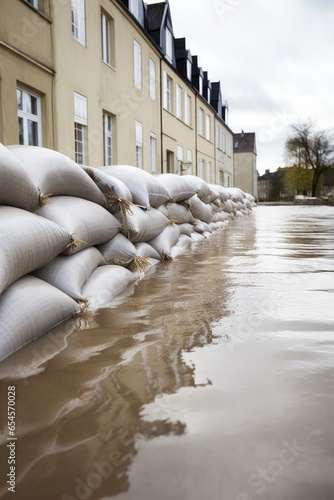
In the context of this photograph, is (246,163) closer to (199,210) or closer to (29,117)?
(29,117)

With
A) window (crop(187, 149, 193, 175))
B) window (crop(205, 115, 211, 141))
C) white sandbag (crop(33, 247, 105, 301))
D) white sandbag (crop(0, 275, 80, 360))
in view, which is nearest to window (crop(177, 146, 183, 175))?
window (crop(187, 149, 193, 175))

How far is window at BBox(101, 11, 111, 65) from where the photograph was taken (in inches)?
347

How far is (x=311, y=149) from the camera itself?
34500mm

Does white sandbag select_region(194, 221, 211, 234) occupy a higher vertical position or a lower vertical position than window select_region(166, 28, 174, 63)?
lower

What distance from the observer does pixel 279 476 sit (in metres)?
0.68

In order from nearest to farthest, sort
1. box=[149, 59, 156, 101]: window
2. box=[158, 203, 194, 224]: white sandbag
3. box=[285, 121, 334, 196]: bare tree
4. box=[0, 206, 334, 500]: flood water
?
1. box=[0, 206, 334, 500]: flood water
2. box=[158, 203, 194, 224]: white sandbag
3. box=[149, 59, 156, 101]: window
4. box=[285, 121, 334, 196]: bare tree

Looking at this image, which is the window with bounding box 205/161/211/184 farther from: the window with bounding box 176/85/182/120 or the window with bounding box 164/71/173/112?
the window with bounding box 164/71/173/112

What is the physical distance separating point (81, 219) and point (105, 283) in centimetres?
32

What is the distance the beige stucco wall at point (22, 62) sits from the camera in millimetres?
5641

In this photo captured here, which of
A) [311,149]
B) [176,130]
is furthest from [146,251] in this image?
[311,149]

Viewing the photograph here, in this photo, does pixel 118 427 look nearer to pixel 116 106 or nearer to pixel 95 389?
pixel 95 389

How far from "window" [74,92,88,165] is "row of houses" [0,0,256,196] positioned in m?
0.02

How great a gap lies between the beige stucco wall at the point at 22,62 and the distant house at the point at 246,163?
31.1 meters

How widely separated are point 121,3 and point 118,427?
9.91 meters
